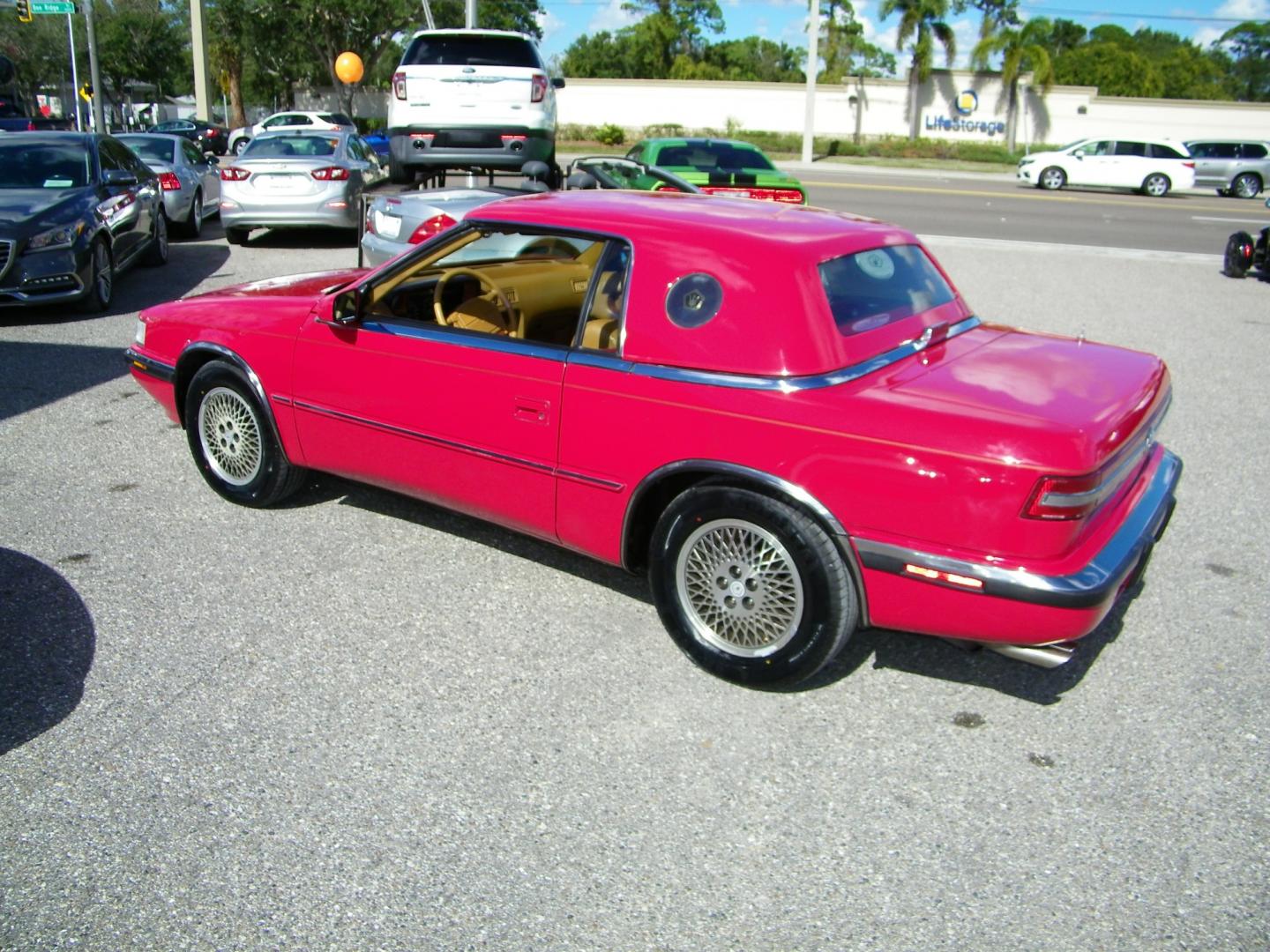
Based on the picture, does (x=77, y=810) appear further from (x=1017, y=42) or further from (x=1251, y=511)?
(x=1017, y=42)

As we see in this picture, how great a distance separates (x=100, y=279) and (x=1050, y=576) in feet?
29.9

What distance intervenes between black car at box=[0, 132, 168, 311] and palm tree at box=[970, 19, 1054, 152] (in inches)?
1830

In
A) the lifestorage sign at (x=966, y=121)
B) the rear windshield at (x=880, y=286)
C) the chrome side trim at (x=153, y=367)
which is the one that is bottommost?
the chrome side trim at (x=153, y=367)

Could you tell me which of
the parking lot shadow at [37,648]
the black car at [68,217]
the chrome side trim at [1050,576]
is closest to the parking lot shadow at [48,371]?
the black car at [68,217]

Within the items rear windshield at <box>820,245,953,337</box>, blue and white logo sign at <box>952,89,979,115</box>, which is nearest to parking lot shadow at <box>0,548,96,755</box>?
rear windshield at <box>820,245,953,337</box>

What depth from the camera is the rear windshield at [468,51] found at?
12.8 meters

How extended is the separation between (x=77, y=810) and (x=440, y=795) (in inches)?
39.9

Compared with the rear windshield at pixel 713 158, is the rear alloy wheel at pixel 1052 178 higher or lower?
higher

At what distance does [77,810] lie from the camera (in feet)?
10.2

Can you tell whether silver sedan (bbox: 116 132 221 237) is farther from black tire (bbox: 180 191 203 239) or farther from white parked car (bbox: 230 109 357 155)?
white parked car (bbox: 230 109 357 155)

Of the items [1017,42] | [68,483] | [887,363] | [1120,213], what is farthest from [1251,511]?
[1017,42]

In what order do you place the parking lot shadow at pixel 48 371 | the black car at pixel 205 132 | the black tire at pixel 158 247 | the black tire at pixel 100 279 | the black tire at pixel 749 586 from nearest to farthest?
the black tire at pixel 749 586 < the parking lot shadow at pixel 48 371 < the black tire at pixel 100 279 < the black tire at pixel 158 247 < the black car at pixel 205 132

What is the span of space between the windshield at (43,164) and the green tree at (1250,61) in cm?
9821

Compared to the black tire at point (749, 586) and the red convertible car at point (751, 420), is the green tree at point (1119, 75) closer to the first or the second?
the red convertible car at point (751, 420)
